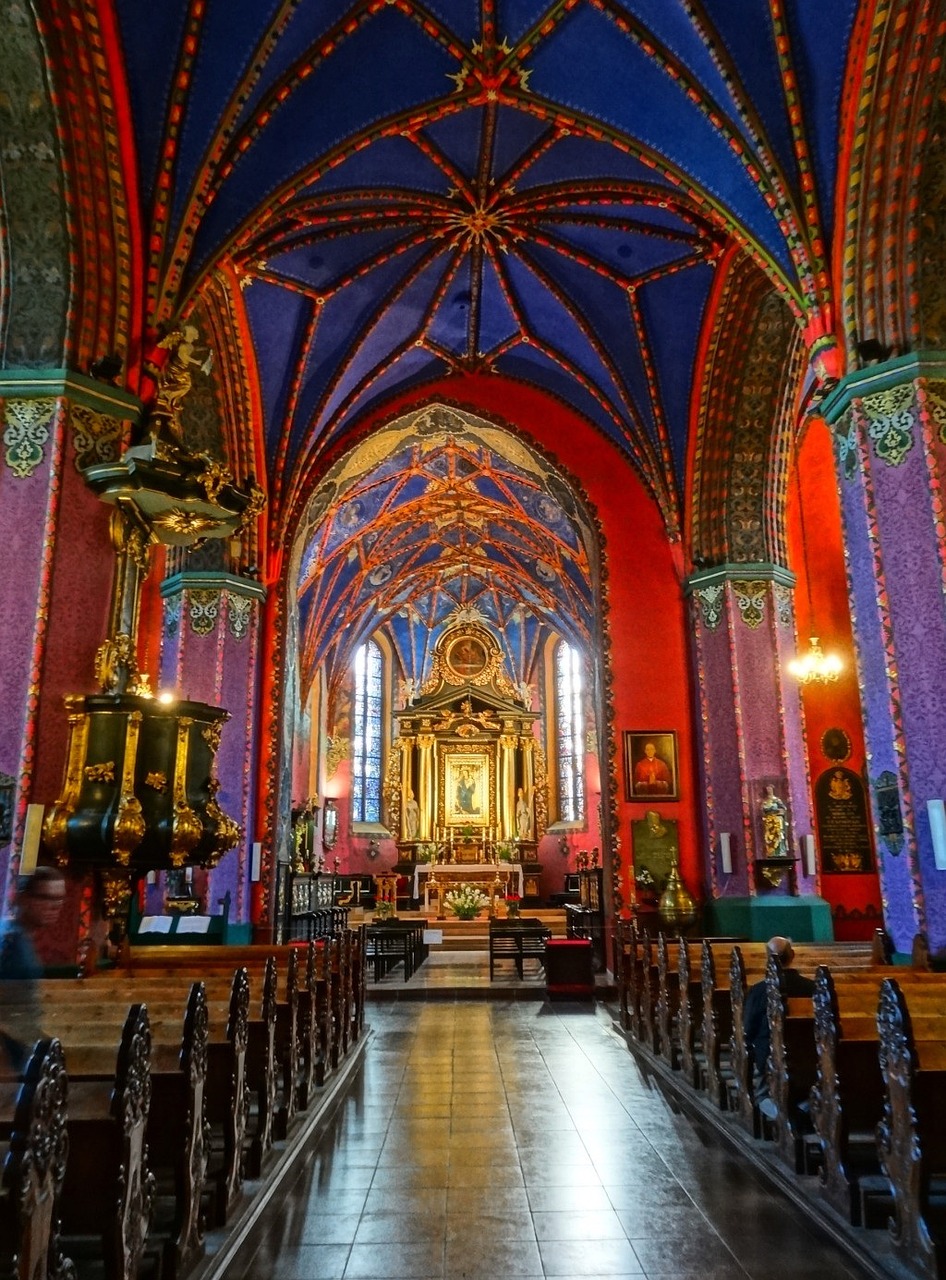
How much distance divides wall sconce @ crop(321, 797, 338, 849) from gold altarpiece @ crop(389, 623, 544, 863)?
231cm

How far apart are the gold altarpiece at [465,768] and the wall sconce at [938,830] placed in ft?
72.3

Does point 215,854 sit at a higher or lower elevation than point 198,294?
lower

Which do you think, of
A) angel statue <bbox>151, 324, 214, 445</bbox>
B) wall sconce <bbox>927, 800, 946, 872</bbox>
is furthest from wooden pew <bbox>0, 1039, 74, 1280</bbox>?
angel statue <bbox>151, 324, 214, 445</bbox>

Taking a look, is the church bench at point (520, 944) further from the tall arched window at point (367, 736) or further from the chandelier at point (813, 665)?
the tall arched window at point (367, 736)

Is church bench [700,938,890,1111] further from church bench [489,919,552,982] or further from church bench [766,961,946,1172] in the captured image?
church bench [489,919,552,982]

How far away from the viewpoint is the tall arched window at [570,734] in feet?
94.1

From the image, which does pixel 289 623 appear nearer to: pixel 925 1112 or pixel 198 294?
pixel 198 294

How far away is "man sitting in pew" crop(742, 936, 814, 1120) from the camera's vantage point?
5.41 m

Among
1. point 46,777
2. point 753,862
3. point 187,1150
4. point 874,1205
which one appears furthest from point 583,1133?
point 753,862

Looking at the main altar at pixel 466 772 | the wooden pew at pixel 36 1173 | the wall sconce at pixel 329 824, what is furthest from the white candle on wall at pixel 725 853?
the main altar at pixel 466 772

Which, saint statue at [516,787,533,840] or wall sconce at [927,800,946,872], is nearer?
wall sconce at [927,800,946,872]

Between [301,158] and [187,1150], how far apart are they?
996 centimetres

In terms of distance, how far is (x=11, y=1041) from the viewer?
3410mm

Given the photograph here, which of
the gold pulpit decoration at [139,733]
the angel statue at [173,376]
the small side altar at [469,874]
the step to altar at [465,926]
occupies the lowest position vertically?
the step to altar at [465,926]
